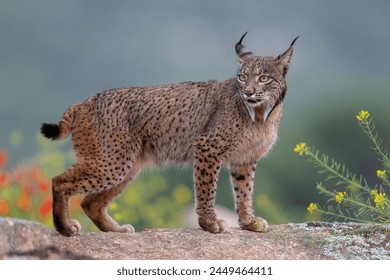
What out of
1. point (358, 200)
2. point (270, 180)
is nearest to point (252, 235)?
point (358, 200)

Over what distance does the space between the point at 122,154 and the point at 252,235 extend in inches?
56.9

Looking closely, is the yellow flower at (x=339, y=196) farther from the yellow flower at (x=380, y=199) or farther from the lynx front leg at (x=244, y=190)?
the lynx front leg at (x=244, y=190)

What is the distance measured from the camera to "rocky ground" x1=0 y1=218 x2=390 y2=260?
7.46 metres

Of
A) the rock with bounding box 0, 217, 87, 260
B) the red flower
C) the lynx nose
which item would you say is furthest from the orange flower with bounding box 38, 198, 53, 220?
the rock with bounding box 0, 217, 87, 260

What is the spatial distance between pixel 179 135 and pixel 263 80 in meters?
1.06

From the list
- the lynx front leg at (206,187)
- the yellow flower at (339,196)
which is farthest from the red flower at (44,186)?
the yellow flower at (339,196)

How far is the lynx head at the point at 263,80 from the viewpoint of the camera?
7.85 m

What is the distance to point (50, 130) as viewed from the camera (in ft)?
27.1

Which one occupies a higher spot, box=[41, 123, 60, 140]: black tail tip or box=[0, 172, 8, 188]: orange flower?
box=[41, 123, 60, 140]: black tail tip

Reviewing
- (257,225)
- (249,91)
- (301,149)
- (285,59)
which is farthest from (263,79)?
(257,225)

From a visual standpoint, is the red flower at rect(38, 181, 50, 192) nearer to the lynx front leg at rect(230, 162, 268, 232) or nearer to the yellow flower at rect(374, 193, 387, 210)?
the lynx front leg at rect(230, 162, 268, 232)

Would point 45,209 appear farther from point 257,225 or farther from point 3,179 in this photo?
point 257,225

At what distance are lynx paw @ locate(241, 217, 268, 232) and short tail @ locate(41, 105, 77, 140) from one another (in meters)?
1.95
